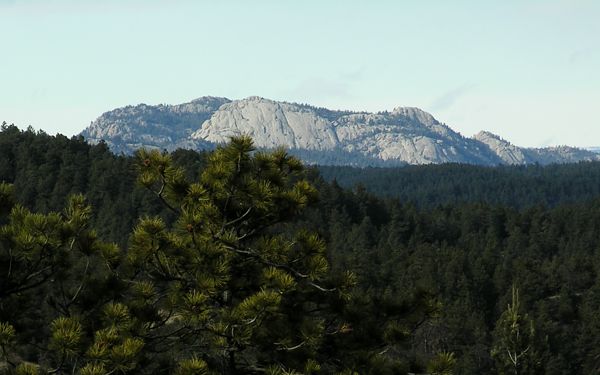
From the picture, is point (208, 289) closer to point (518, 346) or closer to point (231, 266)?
point (231, 266)

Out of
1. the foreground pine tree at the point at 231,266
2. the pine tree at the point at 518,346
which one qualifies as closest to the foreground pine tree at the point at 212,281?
the foreground pine tree at the point at 231,266

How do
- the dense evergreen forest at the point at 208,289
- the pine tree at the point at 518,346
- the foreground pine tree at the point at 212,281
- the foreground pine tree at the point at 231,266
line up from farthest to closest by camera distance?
the pine tree at the point at 518,346
the foreground pine tree at the point at 231,266
the foreground pine tree at the point at 212,281
the dense evergreen forest at the point at 208,289

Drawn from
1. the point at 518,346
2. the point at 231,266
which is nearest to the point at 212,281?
the point at 231,266

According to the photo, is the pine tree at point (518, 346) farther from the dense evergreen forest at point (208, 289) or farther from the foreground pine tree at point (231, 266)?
the foreground pine tree at point (231, 266)

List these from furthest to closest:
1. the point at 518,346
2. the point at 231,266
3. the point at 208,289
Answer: the point at 518,346
the point at 231,266
the point at 208,289

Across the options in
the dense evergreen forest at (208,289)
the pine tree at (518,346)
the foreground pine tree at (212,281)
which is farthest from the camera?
the pine tree at (518,346)

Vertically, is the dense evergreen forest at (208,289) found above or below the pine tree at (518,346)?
above

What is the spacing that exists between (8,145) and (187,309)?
162017 millimetres

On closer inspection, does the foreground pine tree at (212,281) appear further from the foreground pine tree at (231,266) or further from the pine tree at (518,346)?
the pine tree at (518,346)

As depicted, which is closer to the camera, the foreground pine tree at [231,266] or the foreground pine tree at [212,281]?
the foreground pine tree at [212,281]

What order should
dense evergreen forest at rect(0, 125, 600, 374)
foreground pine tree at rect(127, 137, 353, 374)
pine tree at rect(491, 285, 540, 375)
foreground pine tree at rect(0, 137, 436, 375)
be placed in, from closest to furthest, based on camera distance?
dense evergreen forest at rect(0, 125, 600, 374) → foreground pine tree at rect(0, 137, 436, 375) → foreground pine tree at rect(127, 137, 353, 374) → pine tree at rect(491, 285, 540, 375)

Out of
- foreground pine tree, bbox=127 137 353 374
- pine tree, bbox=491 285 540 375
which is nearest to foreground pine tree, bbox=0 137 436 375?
foreground pine tree, bbox=127 137 353 374

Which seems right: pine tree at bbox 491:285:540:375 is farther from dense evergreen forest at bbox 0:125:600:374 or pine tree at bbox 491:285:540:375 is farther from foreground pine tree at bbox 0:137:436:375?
foreground pine tree at bbox 0:137:436:375

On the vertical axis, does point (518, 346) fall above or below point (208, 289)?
below
